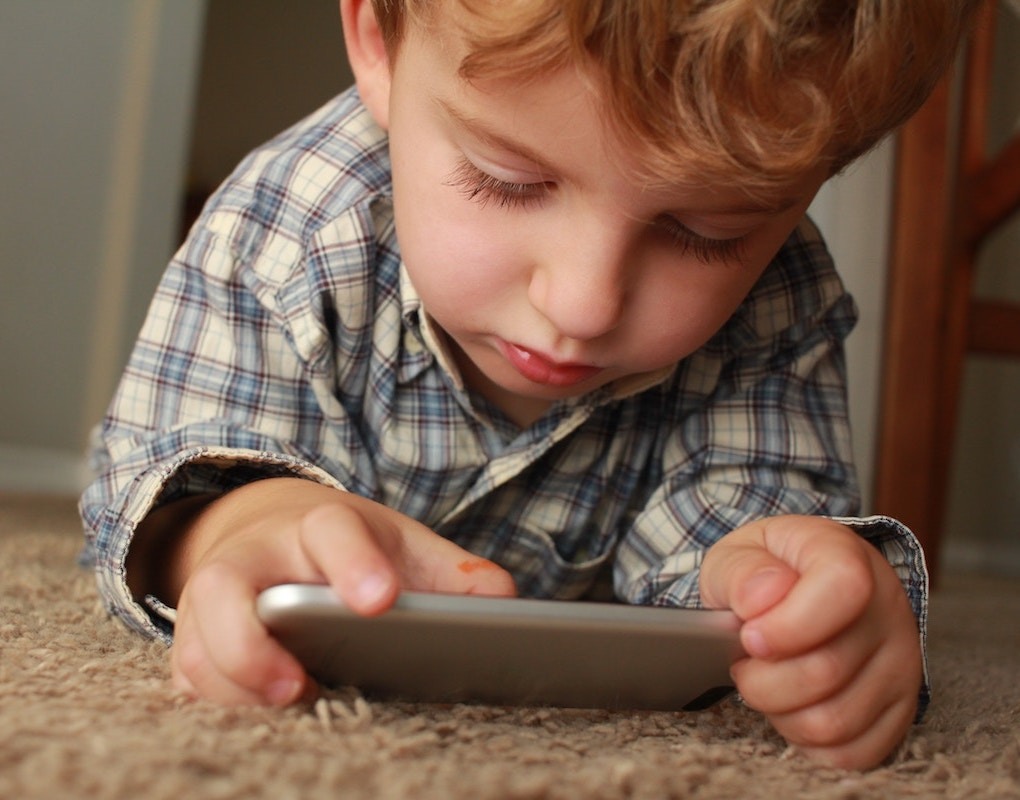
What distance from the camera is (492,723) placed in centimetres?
41

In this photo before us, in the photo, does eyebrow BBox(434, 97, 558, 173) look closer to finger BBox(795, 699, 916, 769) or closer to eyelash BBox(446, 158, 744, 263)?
eyelash BBox(446, 158, 744, 263)

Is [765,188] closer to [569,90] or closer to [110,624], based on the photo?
[569,90]

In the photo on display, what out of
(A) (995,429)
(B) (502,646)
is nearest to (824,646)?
(B) (502,646)

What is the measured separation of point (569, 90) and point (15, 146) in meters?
1.36

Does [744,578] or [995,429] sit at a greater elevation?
[744,578]

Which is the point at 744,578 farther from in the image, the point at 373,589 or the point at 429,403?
the point at 429,403

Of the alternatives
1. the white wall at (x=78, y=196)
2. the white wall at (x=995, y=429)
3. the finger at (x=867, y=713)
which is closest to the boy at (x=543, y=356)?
the finger at (x=867, y=713)

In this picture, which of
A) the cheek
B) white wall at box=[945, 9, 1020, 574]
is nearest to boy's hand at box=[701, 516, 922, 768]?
the cheek

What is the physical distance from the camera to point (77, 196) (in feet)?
5.58

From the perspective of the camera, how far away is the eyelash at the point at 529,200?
50cm

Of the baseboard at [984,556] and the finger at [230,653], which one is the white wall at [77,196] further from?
the baseboard at [984,556]

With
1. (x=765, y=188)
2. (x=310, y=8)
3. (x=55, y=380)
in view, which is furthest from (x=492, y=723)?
(x=310, y=8)

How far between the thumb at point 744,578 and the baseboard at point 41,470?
1332 mm

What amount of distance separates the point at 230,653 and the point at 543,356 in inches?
8.9
